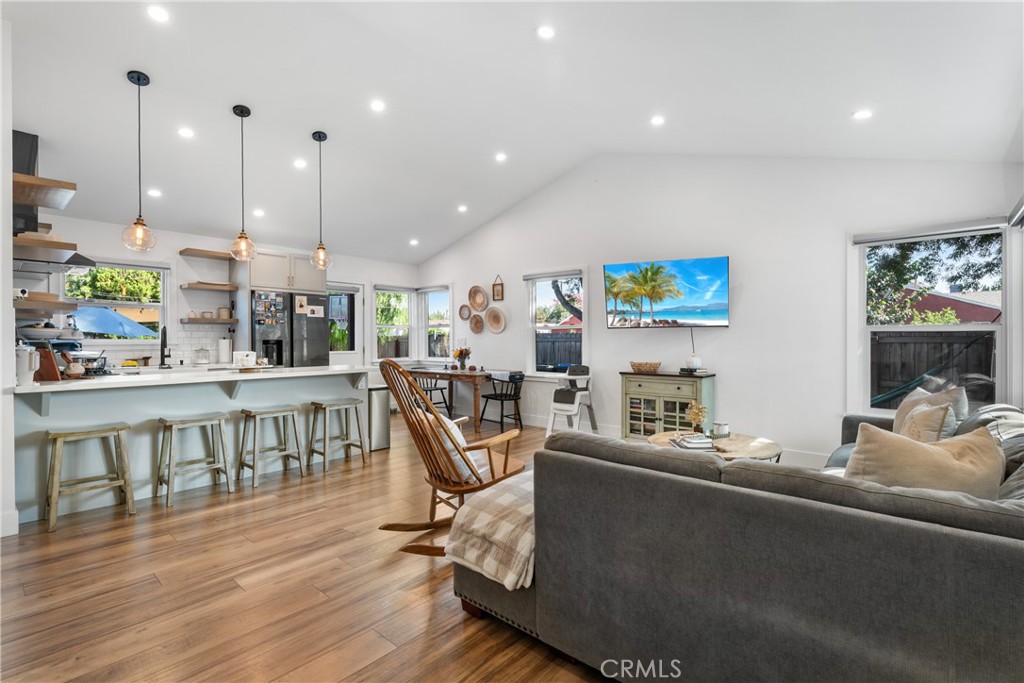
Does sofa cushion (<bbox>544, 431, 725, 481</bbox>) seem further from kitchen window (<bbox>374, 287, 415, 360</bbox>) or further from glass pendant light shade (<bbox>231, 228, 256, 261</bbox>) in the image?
kitchen window (<bbox>374, 287, 415, 360</bbox>)

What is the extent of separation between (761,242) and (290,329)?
18.3ft

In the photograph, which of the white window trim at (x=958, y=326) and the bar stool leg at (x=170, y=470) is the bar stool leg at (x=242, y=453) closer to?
the bar stool leg at (x=170, y=470)

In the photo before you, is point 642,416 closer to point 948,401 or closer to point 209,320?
point 948,401

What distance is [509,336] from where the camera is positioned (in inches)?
262

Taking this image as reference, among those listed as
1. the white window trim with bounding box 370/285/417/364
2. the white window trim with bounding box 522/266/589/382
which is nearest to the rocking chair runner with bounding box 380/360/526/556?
the white window trim with bounding box 522/266/589/382

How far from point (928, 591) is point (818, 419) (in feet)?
12.0

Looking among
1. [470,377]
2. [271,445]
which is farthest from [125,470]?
[470,377]

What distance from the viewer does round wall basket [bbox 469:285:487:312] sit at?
693 centimetres

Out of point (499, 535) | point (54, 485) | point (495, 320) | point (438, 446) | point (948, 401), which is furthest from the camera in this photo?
point (495, 320)

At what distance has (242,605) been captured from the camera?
6.88 ft

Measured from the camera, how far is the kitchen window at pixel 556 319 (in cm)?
604

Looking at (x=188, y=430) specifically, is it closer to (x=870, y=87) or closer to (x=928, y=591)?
(x=928, y=591)

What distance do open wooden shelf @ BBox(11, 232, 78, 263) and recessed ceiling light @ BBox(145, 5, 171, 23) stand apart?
1588 millimetres

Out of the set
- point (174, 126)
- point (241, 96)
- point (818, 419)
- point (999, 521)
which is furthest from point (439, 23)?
point (818, 419)
